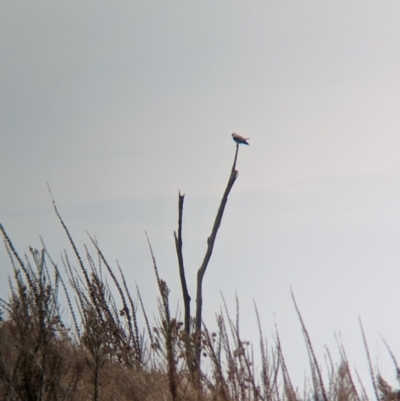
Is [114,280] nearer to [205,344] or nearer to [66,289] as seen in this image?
[66,289]

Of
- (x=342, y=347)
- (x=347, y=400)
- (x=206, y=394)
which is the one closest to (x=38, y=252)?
(x=206, y=394)

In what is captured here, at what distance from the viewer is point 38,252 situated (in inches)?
162

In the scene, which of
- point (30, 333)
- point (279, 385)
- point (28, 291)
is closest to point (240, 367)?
point (279, 385)

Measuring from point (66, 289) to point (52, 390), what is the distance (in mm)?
2529

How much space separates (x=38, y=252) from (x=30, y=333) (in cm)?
50

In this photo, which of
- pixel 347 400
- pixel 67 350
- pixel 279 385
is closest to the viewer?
pixel 347 400

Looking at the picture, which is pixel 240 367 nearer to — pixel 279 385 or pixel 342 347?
pixel 279 385

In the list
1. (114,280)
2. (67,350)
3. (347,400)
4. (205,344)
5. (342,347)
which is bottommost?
(347,400)

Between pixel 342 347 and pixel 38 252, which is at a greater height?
pixel 38 252

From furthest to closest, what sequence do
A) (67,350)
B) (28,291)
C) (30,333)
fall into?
(67,350) → (28,291) → (30,333)

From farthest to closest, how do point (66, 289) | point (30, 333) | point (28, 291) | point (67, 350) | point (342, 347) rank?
point (66, 289)
point (67, 350)
point (28, 291)
point (30, 333)
point (342, 347)

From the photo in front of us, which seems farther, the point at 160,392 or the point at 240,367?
the point at 160,392

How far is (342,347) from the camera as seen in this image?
8.50ft

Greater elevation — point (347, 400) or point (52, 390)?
point (52, 390)
